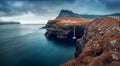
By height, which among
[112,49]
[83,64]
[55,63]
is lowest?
[55,63]

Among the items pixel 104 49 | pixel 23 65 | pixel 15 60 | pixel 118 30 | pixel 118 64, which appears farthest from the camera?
pixel 15 60

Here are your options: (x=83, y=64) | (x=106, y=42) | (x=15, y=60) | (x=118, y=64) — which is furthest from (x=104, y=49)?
(x=15, y=60)

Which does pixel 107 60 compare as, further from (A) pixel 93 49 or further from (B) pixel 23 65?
(B) pixel 23 65

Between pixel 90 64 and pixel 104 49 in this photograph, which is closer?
pixel 90 64

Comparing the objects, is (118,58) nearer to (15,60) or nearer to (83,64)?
(83,64)

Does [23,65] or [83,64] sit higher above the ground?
[83,64]

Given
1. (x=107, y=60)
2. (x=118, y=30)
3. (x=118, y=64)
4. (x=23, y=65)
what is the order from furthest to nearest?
1. (x=23, y=65)
2. (x=118, y=30)
3. (x=107, y=60)
4. (x=118, y=64)

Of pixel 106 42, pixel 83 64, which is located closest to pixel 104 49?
pixel 106 42

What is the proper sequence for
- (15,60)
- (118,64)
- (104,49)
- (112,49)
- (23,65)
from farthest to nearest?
(15,60), (23,65), (104,49), (112,49), (118,64)

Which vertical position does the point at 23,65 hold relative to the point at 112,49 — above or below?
below
